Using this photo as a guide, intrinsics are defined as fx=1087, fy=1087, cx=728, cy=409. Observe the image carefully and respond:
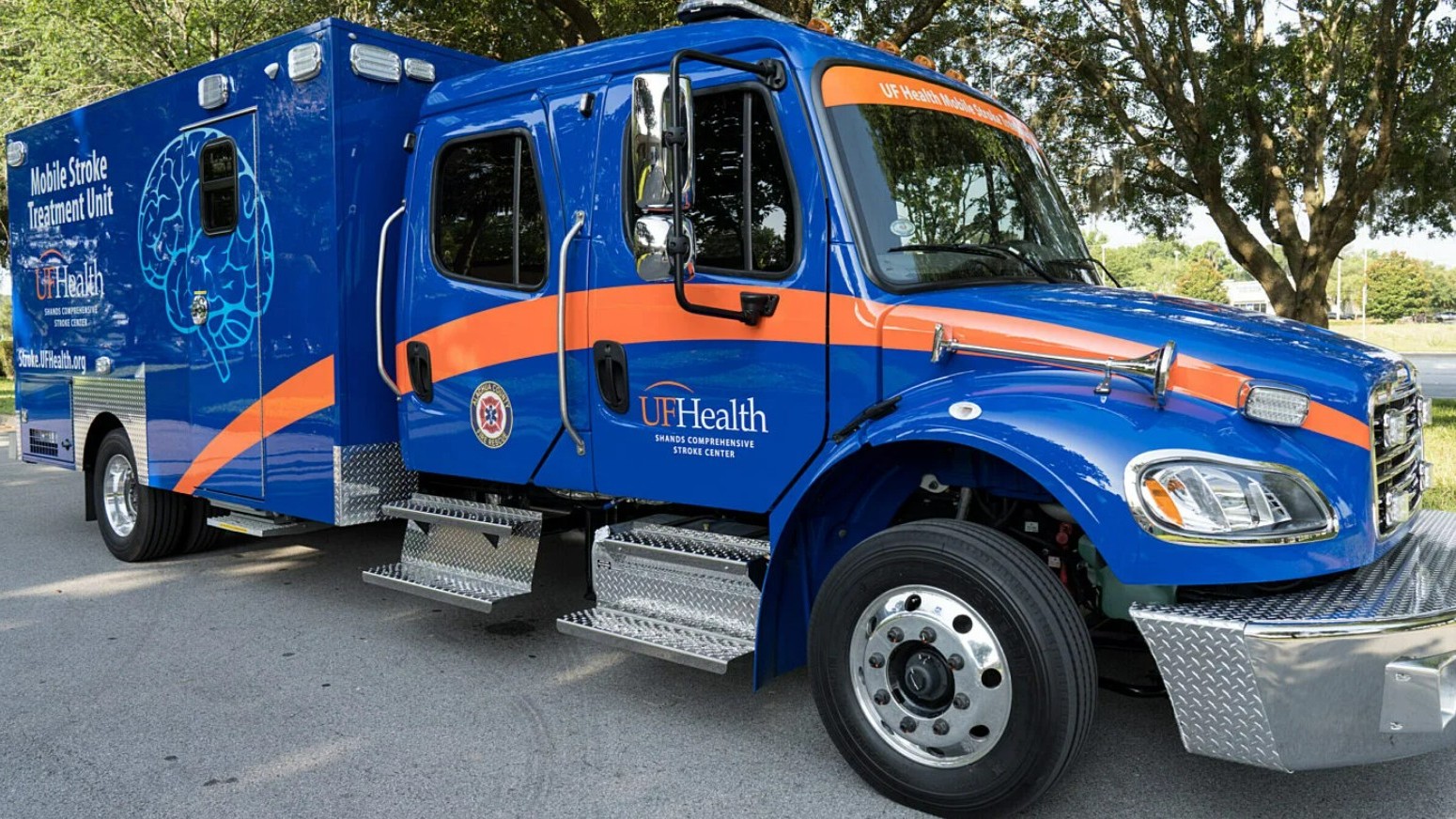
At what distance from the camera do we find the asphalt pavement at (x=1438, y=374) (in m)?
22.1

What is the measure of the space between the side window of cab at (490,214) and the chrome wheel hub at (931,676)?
2.20 m

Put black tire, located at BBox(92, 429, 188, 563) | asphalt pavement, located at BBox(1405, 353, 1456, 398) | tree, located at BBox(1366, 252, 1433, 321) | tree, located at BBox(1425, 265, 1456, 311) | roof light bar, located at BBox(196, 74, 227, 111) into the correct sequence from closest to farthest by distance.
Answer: roof light bar, located at BBox(196, 74, 227, 111) < black tire, located at BBox(92, 429, 188, 563) < asphalt pavement, located at BBox(1405, 353, 1456, 398) < tree, located at BBox(1366, 252, 1433, 321) < tree, located at BBox(1425, 265, 1456, 311)

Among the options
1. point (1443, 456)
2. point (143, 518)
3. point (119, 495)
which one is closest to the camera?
point (143, 518)

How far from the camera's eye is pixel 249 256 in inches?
229

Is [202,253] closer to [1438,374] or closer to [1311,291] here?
[1311,291]

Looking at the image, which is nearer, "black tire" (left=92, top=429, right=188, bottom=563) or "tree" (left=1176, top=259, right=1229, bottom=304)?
"black tire" (left=92, top=429, right=188, bottom=563)

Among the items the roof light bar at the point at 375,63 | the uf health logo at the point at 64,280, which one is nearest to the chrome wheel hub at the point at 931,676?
the roof light bar at the point at 375,63

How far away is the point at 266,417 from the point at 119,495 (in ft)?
7.96

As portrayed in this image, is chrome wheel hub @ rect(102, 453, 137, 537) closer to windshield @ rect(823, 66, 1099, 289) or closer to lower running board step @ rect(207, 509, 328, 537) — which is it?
lower running board step @ rect(207, 509, 328, 537)

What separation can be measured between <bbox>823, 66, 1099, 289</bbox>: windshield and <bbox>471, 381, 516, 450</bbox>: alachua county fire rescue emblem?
1936 mm

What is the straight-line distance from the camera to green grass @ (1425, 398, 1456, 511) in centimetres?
750

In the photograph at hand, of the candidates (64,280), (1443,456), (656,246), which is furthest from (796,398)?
(1443,456)

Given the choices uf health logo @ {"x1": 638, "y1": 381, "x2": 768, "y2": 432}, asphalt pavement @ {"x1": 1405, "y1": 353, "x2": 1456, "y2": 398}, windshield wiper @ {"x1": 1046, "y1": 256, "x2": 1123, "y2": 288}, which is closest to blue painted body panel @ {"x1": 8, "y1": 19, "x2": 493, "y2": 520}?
uf health logo @ {"x1": 638, "y1": 381, "x2": 768, "y2": 432}

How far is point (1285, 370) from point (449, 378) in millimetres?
3510
